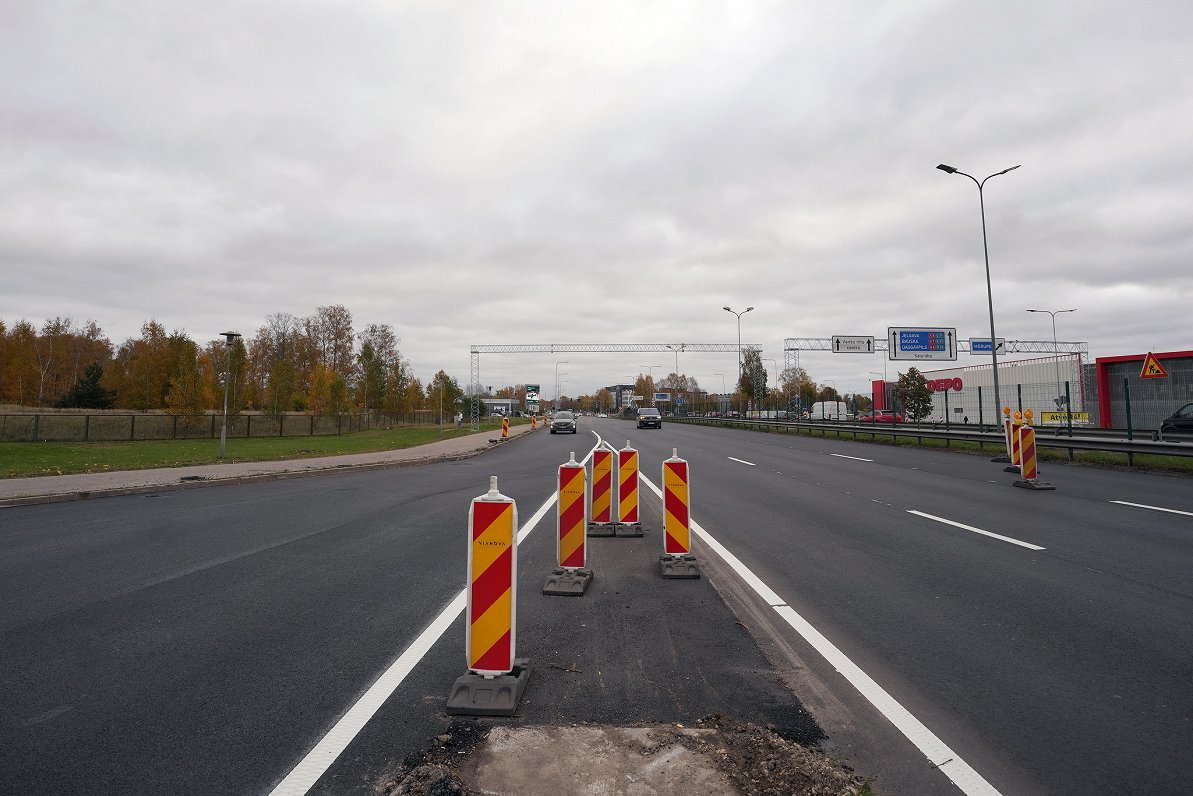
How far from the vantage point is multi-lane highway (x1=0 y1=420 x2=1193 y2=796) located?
313 cm

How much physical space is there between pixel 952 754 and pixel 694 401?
140 meters

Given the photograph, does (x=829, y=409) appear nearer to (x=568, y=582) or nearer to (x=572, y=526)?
(x=572, y=526)

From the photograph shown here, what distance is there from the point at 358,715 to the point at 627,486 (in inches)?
225

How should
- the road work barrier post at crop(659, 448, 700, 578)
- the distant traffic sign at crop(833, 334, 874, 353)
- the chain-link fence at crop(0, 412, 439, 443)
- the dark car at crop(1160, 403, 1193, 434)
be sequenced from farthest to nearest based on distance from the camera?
the distant traffic sign at crop(833, 334, 874, 353), the chain-link fence at crop(0, 412, 439, 443), the dark car at crop(1160, 403, 1193, 434), the road work barrier post at crop(659, 448, 700, 578)

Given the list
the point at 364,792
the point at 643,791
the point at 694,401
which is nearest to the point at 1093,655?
the point at 643,791

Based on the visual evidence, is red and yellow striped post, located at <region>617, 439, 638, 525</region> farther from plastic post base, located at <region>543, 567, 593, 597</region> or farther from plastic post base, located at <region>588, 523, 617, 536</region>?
plastic post base, located at <region>543, 567, 593, 597</region>

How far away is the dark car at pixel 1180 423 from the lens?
969 inches

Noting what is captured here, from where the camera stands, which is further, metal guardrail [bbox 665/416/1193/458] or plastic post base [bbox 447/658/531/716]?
metal guardrail [bbox 665/416/1193/458]

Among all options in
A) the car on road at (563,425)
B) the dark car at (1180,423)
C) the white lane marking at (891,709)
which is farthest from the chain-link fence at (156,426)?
the dark car at (1180,423)

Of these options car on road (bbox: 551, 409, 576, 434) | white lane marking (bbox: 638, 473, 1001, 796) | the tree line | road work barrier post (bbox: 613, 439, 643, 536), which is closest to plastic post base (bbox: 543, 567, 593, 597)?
white lane marking (bbox: 638, 473, 1001, 796)

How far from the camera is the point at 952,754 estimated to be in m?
3.10

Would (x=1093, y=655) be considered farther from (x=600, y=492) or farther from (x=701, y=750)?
(x=600, y=492)

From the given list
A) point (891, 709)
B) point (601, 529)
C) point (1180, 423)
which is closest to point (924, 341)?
point (1180, 423)

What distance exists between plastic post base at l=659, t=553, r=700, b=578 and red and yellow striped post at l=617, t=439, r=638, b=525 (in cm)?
170
